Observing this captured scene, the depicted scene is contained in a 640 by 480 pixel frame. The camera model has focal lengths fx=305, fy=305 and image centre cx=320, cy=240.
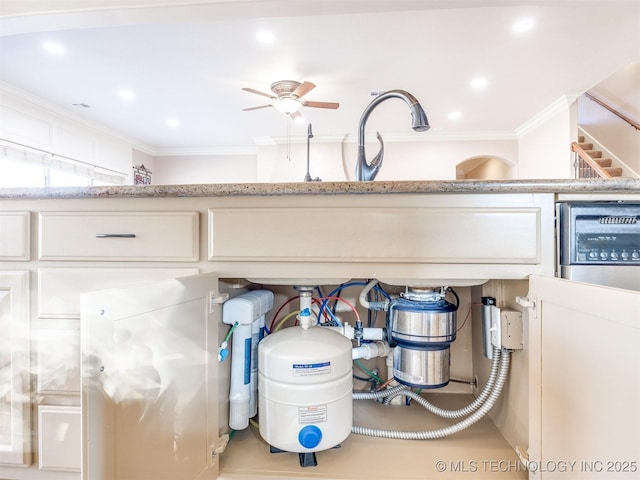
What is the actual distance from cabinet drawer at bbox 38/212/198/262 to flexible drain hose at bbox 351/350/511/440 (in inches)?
29.7

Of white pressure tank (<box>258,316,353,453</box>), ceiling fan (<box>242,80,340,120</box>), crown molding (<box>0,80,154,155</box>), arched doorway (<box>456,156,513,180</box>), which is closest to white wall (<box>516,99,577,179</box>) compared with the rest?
arched doorway (<box>456,156,513,180</box>)

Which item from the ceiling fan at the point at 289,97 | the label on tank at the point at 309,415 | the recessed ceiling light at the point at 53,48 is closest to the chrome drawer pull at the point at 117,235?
the label on tank at the point at 309,415

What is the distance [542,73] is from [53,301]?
165 inches

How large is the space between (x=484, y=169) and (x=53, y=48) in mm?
7085

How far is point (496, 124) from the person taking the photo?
4508 mm

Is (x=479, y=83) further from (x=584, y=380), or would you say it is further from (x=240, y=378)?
(x=240, y=378)

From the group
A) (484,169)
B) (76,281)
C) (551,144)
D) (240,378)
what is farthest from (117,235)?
(484,169)

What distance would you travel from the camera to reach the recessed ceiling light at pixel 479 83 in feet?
10.6

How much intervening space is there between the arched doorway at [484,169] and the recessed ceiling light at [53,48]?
17.6ft

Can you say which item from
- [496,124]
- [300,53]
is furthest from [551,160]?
[300,53]

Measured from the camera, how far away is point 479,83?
3320mm

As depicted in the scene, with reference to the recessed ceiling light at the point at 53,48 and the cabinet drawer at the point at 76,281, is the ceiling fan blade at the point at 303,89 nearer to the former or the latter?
the recessed ceiling light at the point at 53,48

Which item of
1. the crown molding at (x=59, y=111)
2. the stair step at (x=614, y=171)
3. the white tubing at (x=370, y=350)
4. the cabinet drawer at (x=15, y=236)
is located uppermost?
the crown molding at (x=59, y=111)

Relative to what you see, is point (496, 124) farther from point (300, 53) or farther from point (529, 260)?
point (529, 260)
